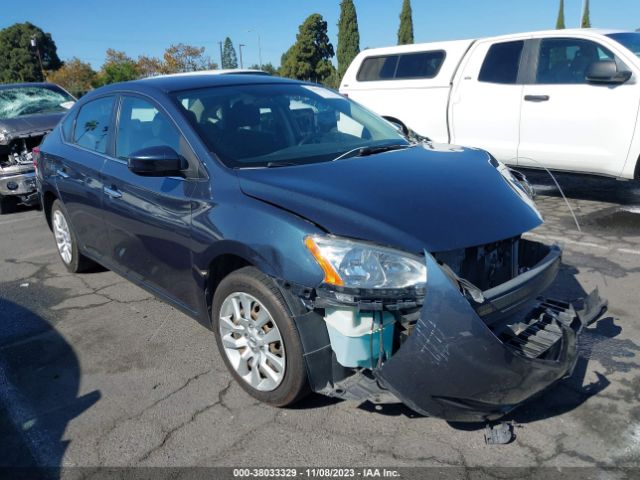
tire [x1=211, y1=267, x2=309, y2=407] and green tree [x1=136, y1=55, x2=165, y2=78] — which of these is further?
green tree [x1=136, y1=55, x2=165, y2=78]

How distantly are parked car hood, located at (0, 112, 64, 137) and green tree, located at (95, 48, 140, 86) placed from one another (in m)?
44.2

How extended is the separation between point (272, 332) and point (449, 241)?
99 centimetres

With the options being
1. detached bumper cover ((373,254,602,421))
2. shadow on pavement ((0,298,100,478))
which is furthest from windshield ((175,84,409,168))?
shadow on pavement ((0,298,100,478))

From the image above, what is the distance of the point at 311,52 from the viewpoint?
49594mm

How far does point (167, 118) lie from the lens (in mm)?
3492

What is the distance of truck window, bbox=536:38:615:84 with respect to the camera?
21.4ft

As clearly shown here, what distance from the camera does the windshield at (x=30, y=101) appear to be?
8.74 m

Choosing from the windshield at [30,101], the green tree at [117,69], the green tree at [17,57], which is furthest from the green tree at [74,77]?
the windshield at [30,101]

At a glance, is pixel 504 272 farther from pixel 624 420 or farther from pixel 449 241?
pixel 624 420

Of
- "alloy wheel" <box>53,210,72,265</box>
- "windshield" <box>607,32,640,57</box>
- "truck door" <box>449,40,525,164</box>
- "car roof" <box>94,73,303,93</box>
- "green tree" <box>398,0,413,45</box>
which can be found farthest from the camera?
"green tree" <box>398,0,413,45</box>

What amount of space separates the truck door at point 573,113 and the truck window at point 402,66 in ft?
5.07

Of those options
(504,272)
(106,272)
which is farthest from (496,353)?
(106,272)

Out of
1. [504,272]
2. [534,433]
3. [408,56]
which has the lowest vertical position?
[534,433]

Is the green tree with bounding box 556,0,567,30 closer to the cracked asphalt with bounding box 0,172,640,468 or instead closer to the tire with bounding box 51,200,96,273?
the cracked asphalt with bounding box 0,172,640,468
